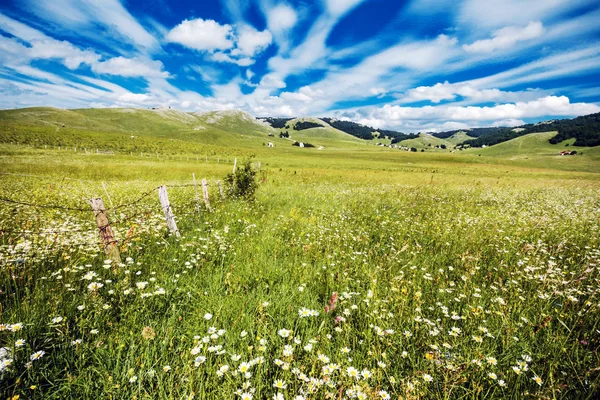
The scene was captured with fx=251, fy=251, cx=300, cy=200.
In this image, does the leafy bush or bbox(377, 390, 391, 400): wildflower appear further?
the leafy bush

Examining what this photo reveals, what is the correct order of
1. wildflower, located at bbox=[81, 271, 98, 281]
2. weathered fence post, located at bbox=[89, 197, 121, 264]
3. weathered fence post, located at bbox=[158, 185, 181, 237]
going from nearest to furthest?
wildflower, located at bbox=[81, 271, 98, 281]
weathered fence post, located at bbox=[89, 197, 121, 264]
weathered fence post, located at bbox=[158, 185, 181, 237]

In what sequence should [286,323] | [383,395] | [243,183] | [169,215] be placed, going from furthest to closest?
[243,183] < [169,215] < [286,323] < [383,395]

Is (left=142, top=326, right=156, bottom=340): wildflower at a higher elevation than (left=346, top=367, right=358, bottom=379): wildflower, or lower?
higher

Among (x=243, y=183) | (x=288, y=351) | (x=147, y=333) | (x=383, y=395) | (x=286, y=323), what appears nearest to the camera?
(x=383, y=395)

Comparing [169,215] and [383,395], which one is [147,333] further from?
[169,215]

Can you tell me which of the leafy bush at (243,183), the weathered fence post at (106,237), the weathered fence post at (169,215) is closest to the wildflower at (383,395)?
the weathered fence post at (106,237)

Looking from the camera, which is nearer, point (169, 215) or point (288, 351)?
point (288, 351)

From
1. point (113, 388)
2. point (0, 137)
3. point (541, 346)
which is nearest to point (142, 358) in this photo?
point (113, 388)

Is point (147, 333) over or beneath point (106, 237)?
beneath

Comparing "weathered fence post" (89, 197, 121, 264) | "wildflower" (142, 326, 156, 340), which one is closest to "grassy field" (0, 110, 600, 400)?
"wildflower" (142, 326, 156, 340)

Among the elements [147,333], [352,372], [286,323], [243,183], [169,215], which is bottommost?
[286,323]

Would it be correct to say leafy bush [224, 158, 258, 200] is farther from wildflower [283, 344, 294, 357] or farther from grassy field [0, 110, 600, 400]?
wildflower [283, 344, 294, 357]

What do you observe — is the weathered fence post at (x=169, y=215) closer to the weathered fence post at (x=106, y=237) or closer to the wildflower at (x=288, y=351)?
the weathered fence post at (x=106, y=237)

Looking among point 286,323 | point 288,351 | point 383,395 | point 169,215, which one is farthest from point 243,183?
point 383,395
